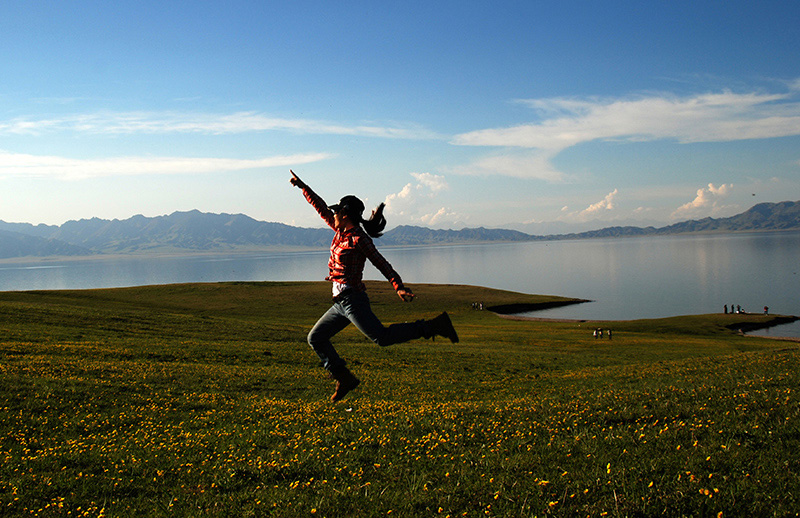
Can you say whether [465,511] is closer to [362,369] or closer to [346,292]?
[346,292]

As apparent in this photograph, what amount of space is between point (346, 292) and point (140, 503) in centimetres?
493

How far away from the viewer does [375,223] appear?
406 inches

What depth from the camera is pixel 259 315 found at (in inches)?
3223

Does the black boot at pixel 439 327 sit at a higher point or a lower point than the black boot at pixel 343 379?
higher

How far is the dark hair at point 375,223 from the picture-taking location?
33.5ft

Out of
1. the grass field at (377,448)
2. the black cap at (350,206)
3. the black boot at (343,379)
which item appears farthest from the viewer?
the black boot at (343,379)

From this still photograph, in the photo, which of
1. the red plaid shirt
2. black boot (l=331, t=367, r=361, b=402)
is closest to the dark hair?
the red plaid shirt

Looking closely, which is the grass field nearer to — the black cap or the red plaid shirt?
the red plaid shirt

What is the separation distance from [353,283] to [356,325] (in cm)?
84

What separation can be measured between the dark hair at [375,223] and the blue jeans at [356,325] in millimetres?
1333

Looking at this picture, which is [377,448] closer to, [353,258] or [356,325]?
[356,325]

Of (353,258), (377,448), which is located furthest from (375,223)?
(377,448)

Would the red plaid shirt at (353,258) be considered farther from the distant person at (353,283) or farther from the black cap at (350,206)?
the black cap at (350,206)

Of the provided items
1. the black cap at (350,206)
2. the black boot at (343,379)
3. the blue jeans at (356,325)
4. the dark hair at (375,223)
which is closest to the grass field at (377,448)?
the black boot at (343,379)
